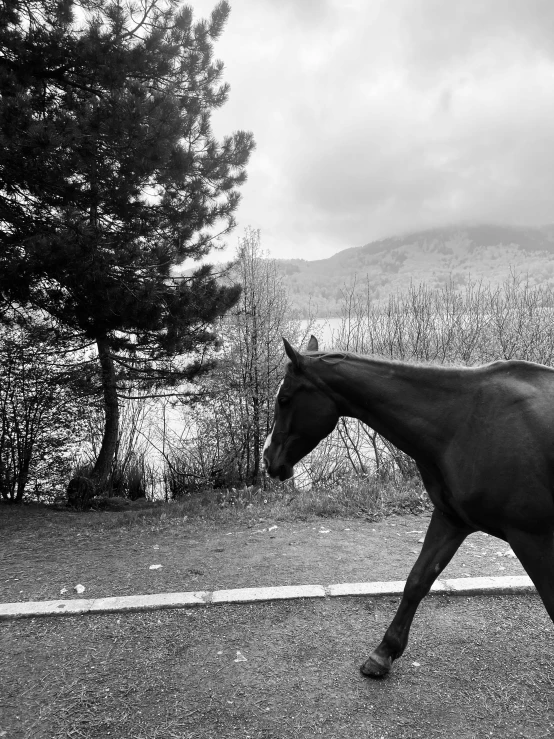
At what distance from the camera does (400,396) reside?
2617 millimetres

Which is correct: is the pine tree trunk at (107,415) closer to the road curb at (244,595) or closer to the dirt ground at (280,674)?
the road curb at (244,595)

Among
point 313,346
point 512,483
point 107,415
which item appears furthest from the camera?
point 107,415

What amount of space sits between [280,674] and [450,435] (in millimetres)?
1682

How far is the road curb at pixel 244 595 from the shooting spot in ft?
11.4

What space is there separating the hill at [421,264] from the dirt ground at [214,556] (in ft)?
25.6

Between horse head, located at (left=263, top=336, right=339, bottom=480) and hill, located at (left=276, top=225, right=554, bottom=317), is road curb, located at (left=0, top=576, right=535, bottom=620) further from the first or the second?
hill, located at (left=276, top=225, right=554, bottom=317)

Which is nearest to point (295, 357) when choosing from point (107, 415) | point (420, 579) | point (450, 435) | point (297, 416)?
point (297, 416)

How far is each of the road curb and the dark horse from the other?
0.90 metres

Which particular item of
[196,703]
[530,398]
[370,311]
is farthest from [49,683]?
[370,311]

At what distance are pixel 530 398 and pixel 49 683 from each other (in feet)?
9.89

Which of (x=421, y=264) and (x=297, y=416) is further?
(x=421, y=264)

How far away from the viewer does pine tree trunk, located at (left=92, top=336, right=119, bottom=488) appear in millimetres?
7766

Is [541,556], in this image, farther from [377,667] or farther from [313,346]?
[313,346]

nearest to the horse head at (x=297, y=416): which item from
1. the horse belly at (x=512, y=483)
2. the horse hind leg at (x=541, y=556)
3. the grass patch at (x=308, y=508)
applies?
the horse belly at (x=512, y=483)
